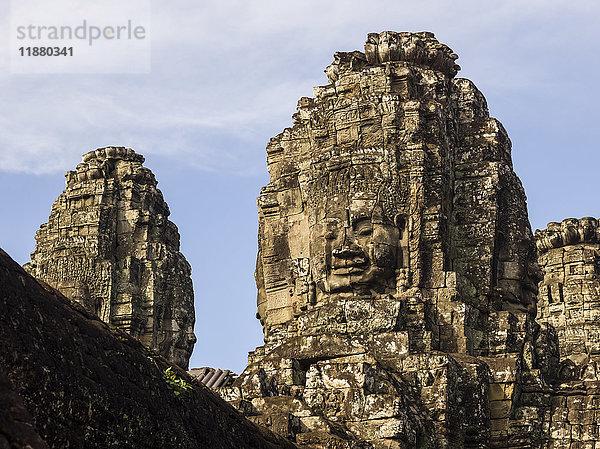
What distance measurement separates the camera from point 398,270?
93.2ft

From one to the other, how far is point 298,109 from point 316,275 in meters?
5.37

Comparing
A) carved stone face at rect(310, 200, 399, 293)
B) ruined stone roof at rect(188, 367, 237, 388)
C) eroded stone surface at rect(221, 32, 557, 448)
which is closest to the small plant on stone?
eroded stone surface at rect(221, 32, 557, 448)

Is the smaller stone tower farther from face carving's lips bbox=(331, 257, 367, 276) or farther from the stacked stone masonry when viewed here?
face carving's lips bbox=(331, 257, 367, 276)

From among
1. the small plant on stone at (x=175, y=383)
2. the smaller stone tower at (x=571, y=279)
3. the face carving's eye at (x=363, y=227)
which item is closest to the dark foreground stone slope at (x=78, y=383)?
the small plant on stone at (x=175, y=383)

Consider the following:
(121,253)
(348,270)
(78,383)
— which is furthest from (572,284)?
(78,383)

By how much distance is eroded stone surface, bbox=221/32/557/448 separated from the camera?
79.9 feet

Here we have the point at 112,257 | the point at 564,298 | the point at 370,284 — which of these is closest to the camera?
the point at 370,284

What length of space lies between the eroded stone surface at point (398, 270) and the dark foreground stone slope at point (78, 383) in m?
7.07

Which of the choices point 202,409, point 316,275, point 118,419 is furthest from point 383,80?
point 118,419

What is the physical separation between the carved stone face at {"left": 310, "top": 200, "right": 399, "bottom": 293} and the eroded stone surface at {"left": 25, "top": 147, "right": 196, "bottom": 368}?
10.5 metres

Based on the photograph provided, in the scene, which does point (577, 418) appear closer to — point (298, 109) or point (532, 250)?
point (532, 250)

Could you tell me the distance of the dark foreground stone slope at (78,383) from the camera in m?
12.4

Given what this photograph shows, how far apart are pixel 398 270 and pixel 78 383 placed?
1579cm

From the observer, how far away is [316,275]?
1123 inches
